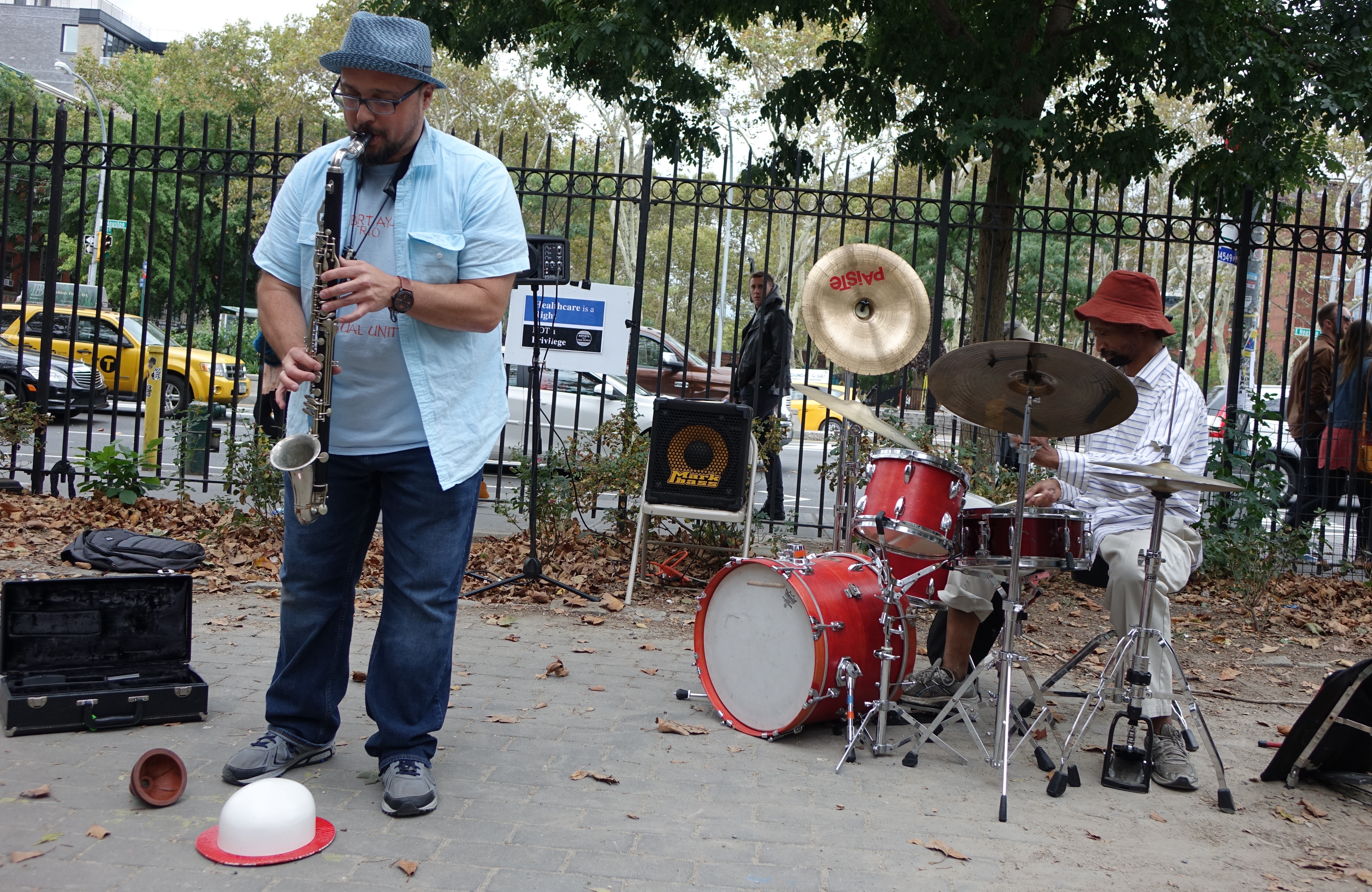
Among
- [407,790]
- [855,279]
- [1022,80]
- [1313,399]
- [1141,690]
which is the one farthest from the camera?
[1313,399]

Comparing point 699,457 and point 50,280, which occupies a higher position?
point 50,280

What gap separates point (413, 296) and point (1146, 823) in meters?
2.86

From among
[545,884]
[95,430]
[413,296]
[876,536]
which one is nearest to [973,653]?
[876,536]

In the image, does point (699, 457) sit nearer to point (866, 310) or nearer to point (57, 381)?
point (866, 310)

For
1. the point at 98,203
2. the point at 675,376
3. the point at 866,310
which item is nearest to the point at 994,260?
the point at 866,310

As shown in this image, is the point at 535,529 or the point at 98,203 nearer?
the point at 535,529

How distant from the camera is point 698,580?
23.2 ft

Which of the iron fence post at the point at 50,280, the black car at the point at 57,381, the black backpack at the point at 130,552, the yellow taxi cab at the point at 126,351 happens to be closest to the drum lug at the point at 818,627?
the black backpack at the point at 130,552

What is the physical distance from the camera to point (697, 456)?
6648 millimetres

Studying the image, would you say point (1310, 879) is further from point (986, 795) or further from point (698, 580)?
point (698, 580)

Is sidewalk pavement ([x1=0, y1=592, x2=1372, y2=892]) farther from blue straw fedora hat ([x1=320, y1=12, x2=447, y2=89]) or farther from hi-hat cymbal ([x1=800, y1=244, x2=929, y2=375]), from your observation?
blue straw fedora hat ([x1=320, y1=12, x2=447, y2=89])

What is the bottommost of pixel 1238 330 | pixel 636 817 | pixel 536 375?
pixel 636 817

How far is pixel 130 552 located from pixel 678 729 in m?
3.61

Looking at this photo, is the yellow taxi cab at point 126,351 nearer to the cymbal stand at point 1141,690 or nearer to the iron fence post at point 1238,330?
the iron fence post at point 1238,330
